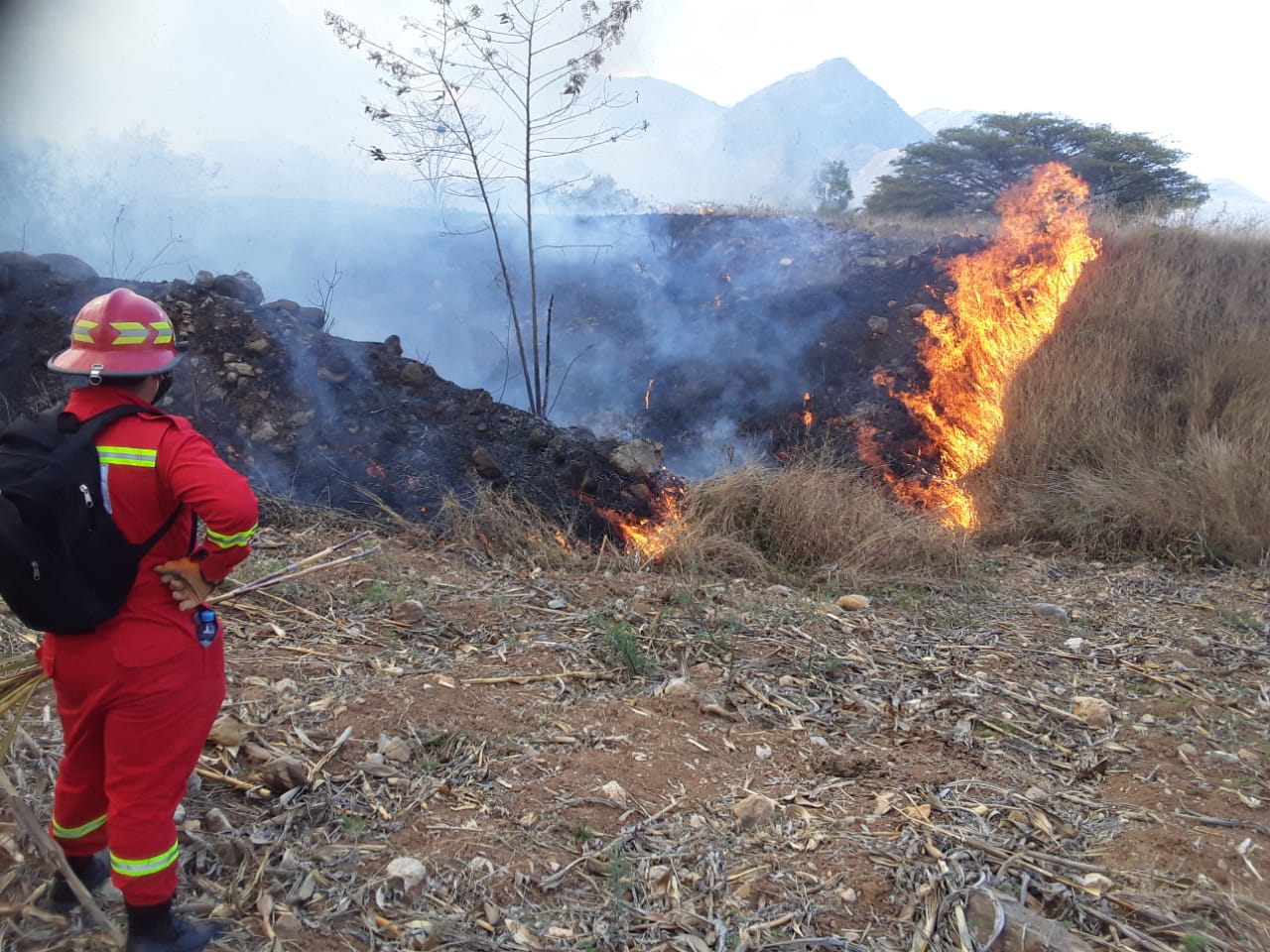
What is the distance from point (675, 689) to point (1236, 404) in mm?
6488

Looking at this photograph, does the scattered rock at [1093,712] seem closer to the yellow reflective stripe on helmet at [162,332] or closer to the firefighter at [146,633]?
the firefighter at [146,633]

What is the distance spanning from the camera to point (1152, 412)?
7.75 m

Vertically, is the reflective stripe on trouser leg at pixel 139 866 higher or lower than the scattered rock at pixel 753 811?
higher

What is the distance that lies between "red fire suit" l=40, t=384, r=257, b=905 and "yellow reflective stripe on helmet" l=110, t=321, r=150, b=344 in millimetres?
123

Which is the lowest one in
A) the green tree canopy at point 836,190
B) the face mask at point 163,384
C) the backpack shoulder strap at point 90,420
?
the backpack shoulder strap at point 90,420

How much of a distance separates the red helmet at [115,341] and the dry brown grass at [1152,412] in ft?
20.8

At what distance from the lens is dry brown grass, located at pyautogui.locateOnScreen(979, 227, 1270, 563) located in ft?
20.7

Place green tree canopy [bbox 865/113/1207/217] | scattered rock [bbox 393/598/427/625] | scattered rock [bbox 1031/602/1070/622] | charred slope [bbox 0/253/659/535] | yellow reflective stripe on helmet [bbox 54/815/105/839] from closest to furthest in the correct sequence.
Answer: yellow reflective stripe on helmet [bbox 54/815/105/839], scattered rock [bbox 393/598/427/625], scattered rock [bbox 1031/602/1070/622], charred slope [bbox 0/253/659/535], green tree canopy [bbox 865/113/1207/217]

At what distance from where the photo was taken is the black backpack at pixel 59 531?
1842mm

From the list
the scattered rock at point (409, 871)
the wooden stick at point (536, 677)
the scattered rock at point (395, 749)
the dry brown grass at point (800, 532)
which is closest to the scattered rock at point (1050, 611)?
the dry brown grass at point (800, 532)

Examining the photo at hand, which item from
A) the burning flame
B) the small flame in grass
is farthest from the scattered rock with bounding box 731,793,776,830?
the burning flame

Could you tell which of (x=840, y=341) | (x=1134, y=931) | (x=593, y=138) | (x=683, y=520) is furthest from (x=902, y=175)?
(x=1134, y=931)

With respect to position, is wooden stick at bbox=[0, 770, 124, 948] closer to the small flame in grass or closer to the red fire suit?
the red fire suit

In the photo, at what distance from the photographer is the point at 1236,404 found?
735 centimetres
